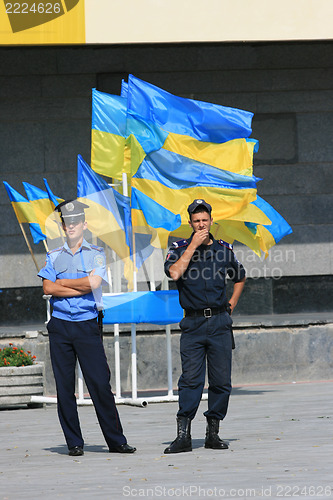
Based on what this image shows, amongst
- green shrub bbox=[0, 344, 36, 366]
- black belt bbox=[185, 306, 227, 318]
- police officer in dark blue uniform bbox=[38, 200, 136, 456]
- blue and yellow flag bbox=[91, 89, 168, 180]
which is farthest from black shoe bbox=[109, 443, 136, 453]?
blue and yellow flag bbox=[91, 89, 168, 180]

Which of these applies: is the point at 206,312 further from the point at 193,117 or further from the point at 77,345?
the point at 193,117

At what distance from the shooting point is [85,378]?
24.2 feet

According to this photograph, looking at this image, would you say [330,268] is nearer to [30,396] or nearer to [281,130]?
[281,130]

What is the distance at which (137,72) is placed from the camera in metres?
16.1

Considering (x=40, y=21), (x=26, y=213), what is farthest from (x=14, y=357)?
(x=40, y=21)

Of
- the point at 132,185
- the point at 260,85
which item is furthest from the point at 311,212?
the point at 132,185

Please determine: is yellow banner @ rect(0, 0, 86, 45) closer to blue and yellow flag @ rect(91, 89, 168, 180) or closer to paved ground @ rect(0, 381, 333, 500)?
blue and yellow flag @ rect(91, 89, 168, 180)

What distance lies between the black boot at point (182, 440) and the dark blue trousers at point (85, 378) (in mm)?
418

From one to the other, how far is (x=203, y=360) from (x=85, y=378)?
37.6 inches

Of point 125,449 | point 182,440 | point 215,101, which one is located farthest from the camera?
point 215,101

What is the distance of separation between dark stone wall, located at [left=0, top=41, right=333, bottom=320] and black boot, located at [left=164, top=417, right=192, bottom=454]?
8.87 metres

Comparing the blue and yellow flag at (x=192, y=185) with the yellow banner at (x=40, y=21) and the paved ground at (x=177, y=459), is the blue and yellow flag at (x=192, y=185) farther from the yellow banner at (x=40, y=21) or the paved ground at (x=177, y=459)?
the yellow banner at (x=40, y=21)

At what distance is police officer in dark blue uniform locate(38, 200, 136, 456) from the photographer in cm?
735

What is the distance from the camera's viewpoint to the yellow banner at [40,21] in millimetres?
14367
